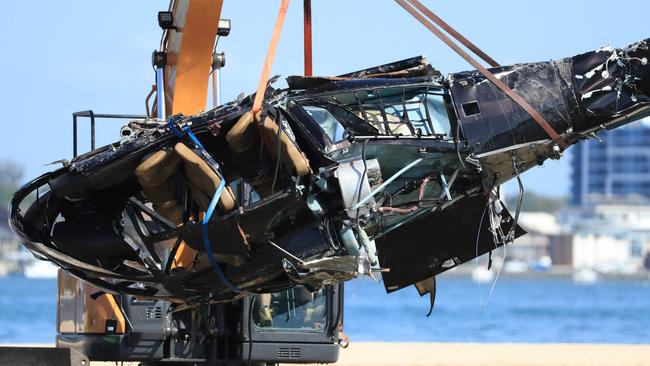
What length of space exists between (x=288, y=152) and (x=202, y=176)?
921 millimetres

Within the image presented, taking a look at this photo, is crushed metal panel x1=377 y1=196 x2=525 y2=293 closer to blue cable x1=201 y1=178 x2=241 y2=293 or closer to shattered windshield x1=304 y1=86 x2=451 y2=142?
shattered windshield x1=304 y1=86 x2=451 y2=142

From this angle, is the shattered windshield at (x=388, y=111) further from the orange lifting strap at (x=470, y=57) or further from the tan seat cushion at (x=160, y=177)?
the tan seat cushion at (x=160, y=177)

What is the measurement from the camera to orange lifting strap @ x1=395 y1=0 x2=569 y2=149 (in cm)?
1446

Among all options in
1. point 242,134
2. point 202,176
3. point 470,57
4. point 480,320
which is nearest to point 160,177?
point 202,176

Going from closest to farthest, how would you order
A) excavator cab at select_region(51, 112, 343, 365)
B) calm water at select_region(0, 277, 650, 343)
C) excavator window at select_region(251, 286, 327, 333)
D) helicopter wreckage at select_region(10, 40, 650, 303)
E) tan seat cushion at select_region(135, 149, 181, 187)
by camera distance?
helicopter wreckage at select_region(10, 40, 650, 303) < tan seat cushion at select_region(135, 149, 181, 187) < excavator cab at select_region(51, 112, 343, 365) < excavator window at select_region(251, 286, 327, 333) < calm water at select_region(0, 277, 650, 343)

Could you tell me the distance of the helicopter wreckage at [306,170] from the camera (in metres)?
14.0

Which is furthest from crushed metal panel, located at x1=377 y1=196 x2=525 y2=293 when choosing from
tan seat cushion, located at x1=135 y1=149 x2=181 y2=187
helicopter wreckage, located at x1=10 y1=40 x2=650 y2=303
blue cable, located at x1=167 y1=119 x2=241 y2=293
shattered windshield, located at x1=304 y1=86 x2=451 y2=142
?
tan seat cushion, located at x1=135 y1=149 x2=181 y2=187

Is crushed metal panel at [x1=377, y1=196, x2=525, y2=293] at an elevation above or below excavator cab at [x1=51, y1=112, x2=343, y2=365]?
above

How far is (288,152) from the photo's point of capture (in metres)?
13.8

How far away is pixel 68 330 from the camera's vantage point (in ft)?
58.9

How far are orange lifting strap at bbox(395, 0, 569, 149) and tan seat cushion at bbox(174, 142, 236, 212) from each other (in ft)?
8.56

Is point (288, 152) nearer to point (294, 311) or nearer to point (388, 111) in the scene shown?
point (388, 111)

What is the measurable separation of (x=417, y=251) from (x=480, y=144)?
2699 millimetres

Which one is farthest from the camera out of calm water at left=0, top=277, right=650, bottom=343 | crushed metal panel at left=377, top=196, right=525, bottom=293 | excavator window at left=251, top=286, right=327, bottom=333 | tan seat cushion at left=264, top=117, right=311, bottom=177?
calm water at left=0, top=277, right=650, bottom=343
